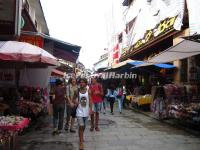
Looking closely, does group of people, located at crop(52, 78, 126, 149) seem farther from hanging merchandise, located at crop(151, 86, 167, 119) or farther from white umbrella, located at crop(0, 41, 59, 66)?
hanging merchandise, located at crop(151, 86, 167, 119)

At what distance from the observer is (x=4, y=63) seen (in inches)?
466

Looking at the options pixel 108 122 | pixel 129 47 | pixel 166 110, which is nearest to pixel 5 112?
pixel 108 122

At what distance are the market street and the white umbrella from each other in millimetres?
2240

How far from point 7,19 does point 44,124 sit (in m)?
6.44

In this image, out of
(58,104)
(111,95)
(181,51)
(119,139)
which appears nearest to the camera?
(119,139)

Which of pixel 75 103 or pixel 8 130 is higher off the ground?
pixel 75 103

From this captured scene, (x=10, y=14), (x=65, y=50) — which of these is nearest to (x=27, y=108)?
(x=10, y=14)

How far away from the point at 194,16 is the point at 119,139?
22.1ft

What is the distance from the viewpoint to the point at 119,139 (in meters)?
10.6

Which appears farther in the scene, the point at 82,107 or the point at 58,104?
the point at 58,104

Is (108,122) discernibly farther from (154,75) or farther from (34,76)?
(154,75)

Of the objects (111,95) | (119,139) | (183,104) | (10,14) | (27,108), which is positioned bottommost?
(119,139)

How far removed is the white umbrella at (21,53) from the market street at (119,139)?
2.24 meters

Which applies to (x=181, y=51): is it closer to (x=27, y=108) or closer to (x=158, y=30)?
(x=27, y=108)
